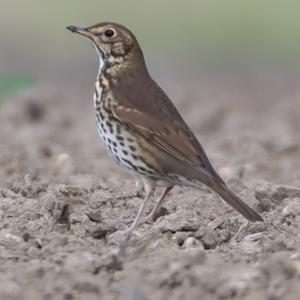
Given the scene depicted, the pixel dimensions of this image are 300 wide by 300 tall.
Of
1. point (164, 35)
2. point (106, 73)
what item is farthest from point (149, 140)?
point (164, 35)

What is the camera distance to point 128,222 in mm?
7516

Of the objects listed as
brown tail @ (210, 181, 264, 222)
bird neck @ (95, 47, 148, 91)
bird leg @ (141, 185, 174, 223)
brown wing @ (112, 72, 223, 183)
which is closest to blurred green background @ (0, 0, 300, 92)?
bird neck @ (95, 47, 148, 91)

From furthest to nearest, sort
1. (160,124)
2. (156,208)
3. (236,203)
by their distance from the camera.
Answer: (156,208)
(160,124)
(236,203)

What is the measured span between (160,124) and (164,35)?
12661mm

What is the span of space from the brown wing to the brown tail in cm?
8

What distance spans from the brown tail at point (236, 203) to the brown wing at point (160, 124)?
0.28 ft

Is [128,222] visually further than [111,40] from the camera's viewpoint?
No

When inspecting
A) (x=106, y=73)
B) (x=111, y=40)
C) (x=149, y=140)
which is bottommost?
(x=149, y=140)

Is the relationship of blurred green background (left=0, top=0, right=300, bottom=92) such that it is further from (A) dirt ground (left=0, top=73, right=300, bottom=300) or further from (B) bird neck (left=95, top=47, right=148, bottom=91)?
(B) bird neck (left=95, top=47, right=148, bottom=91)

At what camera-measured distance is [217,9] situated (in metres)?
21.6

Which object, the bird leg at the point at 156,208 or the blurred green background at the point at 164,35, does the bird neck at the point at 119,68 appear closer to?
the bird leg at the point at 156,208

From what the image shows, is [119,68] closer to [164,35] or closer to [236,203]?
[236,203]

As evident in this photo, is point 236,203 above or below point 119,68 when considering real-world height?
below

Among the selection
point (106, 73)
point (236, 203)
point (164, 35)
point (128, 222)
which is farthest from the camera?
point (164, 35)
